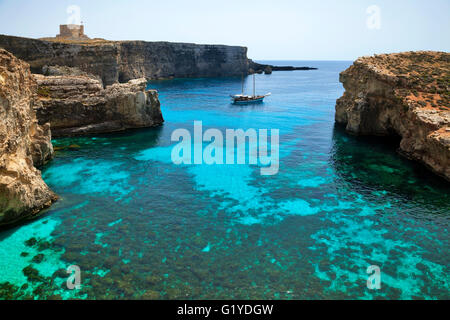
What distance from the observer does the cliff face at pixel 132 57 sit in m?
58.7

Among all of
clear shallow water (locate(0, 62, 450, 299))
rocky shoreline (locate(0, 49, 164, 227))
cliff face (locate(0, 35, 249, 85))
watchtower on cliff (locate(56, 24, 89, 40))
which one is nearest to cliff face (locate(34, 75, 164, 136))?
rocky shoreline (locate(0, 49, 164, 227))

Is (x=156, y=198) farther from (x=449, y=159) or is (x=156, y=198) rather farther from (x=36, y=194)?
(x=449, y=159)

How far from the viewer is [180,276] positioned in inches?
622

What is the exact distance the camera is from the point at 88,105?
40.0m

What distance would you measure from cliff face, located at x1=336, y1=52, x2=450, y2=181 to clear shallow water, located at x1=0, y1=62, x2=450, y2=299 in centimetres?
233

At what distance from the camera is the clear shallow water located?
601 inches

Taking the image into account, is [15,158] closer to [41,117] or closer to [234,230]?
[234,230]

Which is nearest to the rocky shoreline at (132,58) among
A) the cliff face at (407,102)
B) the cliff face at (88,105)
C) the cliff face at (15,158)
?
the cliff face at (88,105)

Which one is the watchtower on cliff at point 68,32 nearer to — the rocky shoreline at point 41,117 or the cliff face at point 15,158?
the rocky shoreline at point 41,117

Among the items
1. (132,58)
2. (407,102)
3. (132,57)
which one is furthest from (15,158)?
(132,57)

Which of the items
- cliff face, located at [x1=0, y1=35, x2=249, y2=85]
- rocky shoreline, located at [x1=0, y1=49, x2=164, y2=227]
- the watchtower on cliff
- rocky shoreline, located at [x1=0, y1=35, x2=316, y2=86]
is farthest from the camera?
the watchtower on cliff

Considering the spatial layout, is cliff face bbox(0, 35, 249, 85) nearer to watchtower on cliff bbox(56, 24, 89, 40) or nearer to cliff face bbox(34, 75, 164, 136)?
watchtower on cliff bbox(56, 24, 89, 40)

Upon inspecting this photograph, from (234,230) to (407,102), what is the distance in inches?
1021

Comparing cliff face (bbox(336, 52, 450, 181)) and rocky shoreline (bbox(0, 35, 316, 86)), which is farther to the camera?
rocky shoreline (bbox(0, 35, 316, 86))
